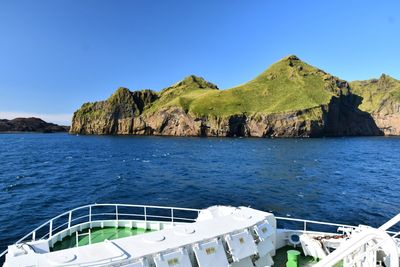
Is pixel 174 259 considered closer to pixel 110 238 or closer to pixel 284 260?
pixel 284 260

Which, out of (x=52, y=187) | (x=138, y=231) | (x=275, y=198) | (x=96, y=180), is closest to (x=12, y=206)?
(x=52, y=187)

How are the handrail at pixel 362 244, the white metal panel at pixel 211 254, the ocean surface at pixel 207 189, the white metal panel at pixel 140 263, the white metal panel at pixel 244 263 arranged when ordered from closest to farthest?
1. the handrail at pixel 362 244
2. the white metal panel at pixel 140 263
3. the white metal panel at pixel 211 254
4. the white metal panel at pixel 244 263
5. the ocean surface at pixel 207 189

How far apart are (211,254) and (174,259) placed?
68.5 inches

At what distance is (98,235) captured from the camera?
20.3 meters

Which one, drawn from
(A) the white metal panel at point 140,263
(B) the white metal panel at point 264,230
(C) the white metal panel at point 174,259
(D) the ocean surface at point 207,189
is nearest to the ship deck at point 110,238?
(B) the white metal panel at point 264,230

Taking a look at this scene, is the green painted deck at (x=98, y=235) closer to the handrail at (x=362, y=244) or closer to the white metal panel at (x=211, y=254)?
the white metal panel at (x=211, y=254)

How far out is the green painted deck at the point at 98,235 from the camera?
19.0 metres

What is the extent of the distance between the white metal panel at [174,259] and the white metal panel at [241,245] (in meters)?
2.24

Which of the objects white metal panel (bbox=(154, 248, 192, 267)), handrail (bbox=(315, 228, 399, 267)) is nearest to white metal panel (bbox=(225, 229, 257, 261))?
white metal panel (bbox=(154, 248, 192, 267))

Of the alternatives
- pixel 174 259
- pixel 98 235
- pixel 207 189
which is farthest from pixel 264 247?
pixel 207 189

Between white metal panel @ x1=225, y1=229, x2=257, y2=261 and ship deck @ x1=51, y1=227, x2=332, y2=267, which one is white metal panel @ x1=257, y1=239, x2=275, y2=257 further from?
ship deck @ x1=51, y1=227, x2=332, y2=267

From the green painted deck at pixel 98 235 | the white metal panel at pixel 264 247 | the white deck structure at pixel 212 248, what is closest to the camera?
the white deck structure at pixel 212 248

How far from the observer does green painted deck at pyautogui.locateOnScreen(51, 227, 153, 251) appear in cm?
1902

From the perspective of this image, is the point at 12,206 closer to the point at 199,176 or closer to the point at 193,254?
the point at 199,176
